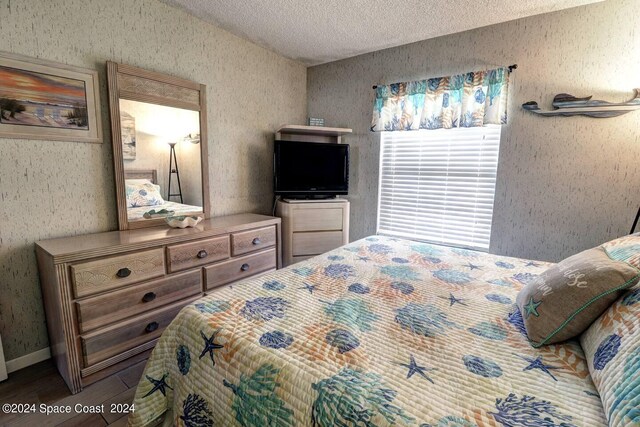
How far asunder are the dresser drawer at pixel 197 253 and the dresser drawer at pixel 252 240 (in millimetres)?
83

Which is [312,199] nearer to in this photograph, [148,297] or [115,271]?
[148,297]

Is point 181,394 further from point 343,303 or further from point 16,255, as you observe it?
point 16,255

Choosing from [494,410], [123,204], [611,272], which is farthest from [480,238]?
[123,204]

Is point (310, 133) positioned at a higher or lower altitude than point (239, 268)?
higher

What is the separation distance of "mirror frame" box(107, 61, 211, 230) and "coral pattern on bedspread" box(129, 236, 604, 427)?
1272mm

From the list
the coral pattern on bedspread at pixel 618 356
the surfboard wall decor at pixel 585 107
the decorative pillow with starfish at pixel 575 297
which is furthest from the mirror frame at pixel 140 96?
the surfboard wall decor at pixel 585 107

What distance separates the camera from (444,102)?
2.62 meters

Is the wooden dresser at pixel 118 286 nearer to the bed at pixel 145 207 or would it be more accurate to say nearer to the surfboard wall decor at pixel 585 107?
the bed at pixel 145 207

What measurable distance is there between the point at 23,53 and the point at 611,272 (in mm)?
2926

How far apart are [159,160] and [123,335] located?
125cm

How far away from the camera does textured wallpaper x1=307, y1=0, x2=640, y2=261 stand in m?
2.03

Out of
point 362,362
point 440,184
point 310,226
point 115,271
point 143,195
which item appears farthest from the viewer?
point 310,226

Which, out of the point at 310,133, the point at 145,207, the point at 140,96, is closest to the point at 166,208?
the point at 145,207

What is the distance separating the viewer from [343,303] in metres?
1.26
